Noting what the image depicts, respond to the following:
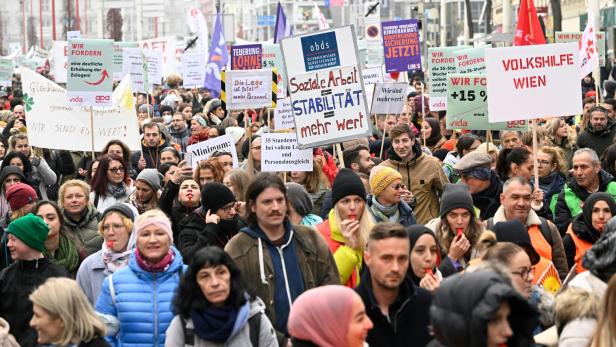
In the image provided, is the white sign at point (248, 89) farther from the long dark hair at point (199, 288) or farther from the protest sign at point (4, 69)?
the protest sign at point (4, 69)

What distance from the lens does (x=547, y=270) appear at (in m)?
7.42

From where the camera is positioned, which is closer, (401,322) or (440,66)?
(401,322)

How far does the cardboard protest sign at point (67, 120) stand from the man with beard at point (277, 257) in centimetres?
813

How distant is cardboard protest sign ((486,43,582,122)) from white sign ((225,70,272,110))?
575 centimetres

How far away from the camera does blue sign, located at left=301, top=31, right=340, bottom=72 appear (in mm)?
9922

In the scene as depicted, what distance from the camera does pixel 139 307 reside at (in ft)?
21.7

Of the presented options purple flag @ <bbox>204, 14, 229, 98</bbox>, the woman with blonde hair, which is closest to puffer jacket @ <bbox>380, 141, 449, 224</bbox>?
the woman with blonde hair

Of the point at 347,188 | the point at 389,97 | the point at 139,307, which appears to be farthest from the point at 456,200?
the point at 389,97

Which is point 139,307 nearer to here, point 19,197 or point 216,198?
point 216,198

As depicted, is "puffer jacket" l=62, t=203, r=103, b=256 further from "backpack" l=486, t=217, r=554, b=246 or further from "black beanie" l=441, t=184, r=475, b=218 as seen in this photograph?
"backpack" l=486, t=217, r=554, b=246

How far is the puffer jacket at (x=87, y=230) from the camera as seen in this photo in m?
8.81

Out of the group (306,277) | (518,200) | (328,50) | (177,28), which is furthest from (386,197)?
(177,28)

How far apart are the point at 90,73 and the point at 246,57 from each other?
164 inches

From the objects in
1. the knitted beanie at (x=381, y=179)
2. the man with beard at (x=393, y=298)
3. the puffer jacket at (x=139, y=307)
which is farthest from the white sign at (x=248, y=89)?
the man with beard at (x=393, y=298)
